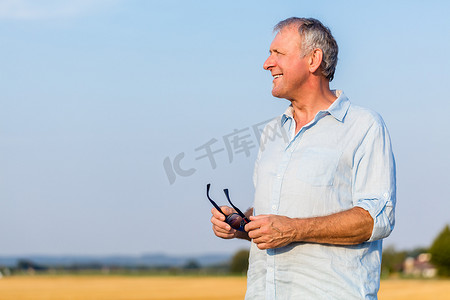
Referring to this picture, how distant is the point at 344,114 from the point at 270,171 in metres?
0.57

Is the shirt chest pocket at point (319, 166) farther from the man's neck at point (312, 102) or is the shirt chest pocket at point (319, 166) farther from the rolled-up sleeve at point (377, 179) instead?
the man's neck at point (312, 102)

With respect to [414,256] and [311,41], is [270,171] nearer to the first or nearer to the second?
[311,41]

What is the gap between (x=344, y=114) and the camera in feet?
13.1

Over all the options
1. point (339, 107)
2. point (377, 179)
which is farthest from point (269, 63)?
point (377, 179)

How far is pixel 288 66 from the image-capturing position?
3.99 meters

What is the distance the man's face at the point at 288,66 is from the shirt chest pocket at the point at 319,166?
425 mm

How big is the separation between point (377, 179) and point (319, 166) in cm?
34

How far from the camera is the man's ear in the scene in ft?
13.2

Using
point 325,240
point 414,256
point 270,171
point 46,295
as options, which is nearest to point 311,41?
point 270,171

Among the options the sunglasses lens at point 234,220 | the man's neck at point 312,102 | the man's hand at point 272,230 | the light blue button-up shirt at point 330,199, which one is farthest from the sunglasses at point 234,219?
the man's neck at point 312,102

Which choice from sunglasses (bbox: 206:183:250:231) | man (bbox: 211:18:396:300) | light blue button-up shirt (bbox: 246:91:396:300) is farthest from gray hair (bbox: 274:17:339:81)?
sunglasses (bbox: 206:183:250:231)

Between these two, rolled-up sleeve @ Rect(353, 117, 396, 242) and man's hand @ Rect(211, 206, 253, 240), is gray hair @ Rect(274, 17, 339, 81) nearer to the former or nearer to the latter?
rolled-up sleeve @ Rect(353, 117, 396, 242)

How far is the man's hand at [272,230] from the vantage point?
3.47 m

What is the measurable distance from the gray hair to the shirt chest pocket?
1.85 ft
